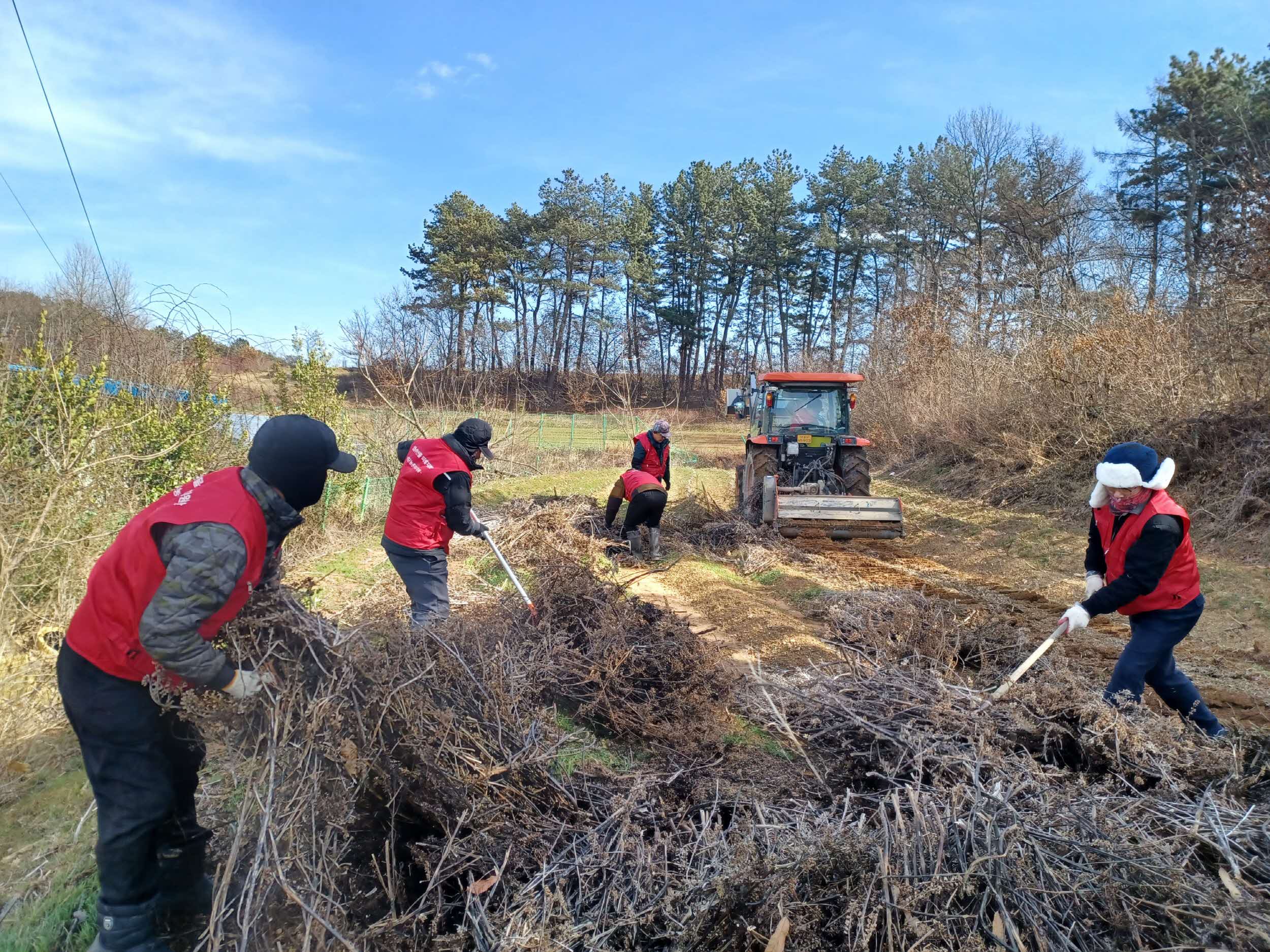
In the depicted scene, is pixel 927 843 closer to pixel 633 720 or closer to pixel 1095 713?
pixel 1095 713

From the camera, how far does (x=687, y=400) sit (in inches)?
1516

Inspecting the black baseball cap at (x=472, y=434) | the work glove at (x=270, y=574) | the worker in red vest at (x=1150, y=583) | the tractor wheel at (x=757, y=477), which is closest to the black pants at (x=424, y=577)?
the black baseball cap at (x=472, y=434)

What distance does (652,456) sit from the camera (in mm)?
8547

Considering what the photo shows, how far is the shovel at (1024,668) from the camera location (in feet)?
10.8

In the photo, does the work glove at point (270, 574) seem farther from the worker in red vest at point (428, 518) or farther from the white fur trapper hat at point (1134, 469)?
the white fur trapper hat at point (1134, 469)

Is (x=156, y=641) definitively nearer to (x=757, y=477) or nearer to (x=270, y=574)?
(x=270, y=574)

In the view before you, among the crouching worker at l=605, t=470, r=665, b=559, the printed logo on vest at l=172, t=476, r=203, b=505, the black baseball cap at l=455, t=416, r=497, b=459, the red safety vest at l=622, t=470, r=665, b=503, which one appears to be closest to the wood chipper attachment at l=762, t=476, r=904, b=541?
the crouching worker at l=605, t=470, r=665, b=559

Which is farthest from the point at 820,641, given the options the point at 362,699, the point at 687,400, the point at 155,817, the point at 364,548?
the point at 687,400

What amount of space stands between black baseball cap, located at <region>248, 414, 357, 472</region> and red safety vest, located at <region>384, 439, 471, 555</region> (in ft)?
6.63

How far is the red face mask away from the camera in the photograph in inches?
136

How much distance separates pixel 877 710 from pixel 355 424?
9001 mm

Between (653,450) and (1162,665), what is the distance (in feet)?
18.5

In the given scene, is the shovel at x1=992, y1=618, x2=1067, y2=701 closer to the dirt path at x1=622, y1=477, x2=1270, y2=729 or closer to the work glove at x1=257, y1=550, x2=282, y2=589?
the dirt path at x1=622, y1=477, x2=1270, y2=729

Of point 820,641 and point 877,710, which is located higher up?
point 877,710
